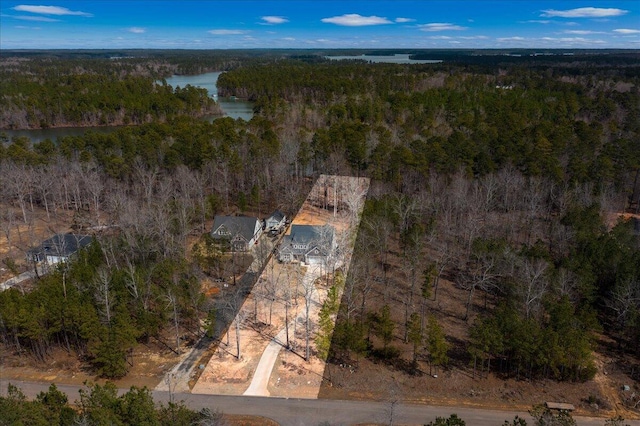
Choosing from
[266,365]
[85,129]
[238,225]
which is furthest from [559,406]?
[85,129]

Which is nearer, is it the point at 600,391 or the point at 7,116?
the point at 600,391

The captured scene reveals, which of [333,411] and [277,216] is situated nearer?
[333,411]

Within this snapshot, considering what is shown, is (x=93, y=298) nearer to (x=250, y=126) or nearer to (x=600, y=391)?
(x=600, y=391)

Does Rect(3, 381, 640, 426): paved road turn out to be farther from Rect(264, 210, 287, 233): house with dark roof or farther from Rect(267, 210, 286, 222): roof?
Rect(267, 210, 286, 222): roof

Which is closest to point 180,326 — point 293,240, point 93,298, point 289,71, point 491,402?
point 93,298

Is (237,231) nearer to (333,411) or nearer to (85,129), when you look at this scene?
(333,411)

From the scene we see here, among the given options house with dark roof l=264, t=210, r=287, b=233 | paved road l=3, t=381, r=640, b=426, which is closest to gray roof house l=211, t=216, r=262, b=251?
house with dark roof l=264, t=210, r=287, b=233

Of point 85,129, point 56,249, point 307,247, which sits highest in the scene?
point 85,129

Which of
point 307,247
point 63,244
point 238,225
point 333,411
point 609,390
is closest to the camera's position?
point 333,411
